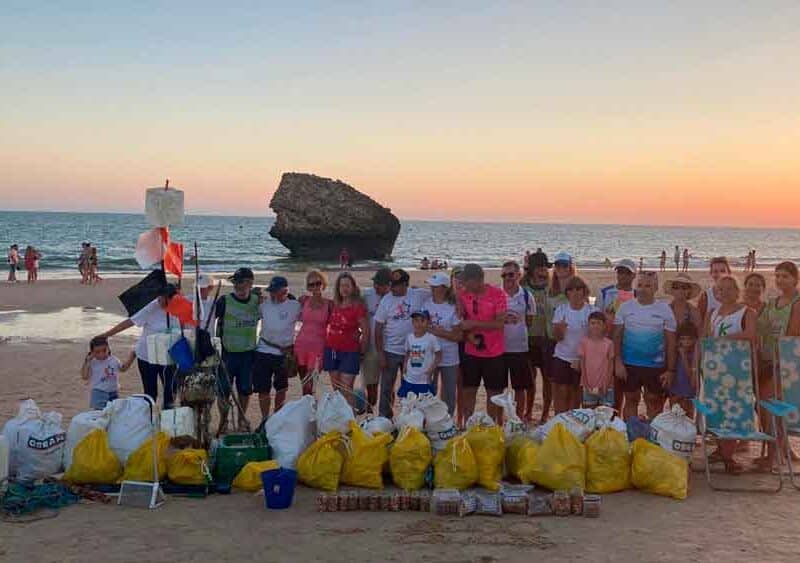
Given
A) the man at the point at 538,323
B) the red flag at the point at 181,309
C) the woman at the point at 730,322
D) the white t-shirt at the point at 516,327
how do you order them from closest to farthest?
the red flag at the point at 181,309, the woman at the point at 730,322, the white t-shirt at the point at 516,327, the man at the point at 538,323

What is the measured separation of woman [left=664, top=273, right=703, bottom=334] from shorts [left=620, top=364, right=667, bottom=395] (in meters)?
0.56

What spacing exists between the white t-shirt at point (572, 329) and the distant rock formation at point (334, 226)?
133 ft

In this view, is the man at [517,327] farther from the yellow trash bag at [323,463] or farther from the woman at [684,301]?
the yellow trash bag at [323,463]

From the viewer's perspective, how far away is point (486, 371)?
6.66m

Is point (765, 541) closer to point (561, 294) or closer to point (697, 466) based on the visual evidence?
point (697, 466)

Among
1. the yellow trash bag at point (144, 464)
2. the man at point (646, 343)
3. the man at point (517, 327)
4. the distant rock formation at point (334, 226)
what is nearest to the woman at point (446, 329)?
the man at point (517, 327)

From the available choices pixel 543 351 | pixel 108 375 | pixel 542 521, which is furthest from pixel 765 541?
pixel 108 375

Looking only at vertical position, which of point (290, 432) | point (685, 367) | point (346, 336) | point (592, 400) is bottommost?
point (290, 432)

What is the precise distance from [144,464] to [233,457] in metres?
0.62

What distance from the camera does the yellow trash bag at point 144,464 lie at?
536cm

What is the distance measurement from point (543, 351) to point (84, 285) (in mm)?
20225

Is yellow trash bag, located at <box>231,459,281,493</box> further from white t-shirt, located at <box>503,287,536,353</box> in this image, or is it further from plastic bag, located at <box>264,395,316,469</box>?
white t-shirt, located at <box>503,287,536,353</box>

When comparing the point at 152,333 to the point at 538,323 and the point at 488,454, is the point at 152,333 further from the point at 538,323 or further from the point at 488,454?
the point at 538,323

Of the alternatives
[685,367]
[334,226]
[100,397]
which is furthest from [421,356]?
[334,226]
